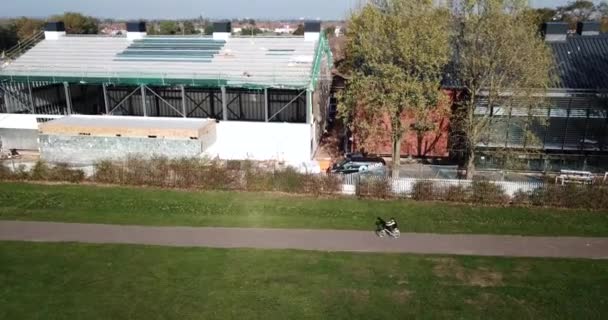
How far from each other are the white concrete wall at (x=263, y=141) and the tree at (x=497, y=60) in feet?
29.2

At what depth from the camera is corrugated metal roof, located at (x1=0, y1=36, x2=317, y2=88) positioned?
28730 millimetres

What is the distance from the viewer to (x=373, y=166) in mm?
24359

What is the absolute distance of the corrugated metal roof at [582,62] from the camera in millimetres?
26234

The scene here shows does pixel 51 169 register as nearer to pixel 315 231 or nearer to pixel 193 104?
pixel 193 104

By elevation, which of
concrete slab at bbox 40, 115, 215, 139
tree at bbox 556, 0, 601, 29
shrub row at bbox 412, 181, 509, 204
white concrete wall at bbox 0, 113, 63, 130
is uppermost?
tree at bbox 556, 0, 601, 29

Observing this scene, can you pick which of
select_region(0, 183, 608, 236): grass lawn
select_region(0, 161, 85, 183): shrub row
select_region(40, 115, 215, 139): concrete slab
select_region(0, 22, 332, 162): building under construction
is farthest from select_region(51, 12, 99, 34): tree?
select_region(0, 183, 608, 236): grass lawn

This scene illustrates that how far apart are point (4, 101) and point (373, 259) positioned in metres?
28.2

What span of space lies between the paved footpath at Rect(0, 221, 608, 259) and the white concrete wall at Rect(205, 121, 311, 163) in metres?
10.9

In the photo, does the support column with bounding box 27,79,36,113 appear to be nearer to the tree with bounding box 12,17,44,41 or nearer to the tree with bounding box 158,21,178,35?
the tree with bounding box 158,21,178,35

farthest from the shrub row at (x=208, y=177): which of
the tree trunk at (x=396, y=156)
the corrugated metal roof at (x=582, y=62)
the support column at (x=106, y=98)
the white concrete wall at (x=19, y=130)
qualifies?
the corrugated metal roof at (x=582, y=62)

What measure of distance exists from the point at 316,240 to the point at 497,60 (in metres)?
12.0


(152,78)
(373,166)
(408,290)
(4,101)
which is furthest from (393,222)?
(4,101)

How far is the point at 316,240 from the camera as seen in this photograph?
1659 centimetres

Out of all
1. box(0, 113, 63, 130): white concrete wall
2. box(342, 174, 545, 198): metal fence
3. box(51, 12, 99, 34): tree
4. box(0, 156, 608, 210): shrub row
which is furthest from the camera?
box(51, 12, 99, 34): tree
